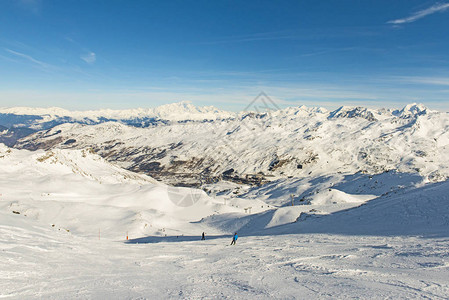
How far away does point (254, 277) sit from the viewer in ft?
42.8

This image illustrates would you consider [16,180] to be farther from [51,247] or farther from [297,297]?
[297,297]

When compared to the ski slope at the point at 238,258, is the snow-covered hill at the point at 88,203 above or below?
below

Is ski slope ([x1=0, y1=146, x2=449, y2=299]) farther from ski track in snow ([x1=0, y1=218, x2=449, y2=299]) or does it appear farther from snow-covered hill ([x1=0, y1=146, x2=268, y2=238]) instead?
snow-covered hill ([x1=0, y1=146, x2=268, y2=238])

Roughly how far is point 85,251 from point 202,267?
9.72 metres

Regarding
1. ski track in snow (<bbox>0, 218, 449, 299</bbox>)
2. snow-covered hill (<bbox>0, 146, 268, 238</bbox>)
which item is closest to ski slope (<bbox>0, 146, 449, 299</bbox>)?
ski track in snow (<bbox>0, 218, 449, 299</bbox>)

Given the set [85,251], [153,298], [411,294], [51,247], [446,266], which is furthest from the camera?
[85,251]

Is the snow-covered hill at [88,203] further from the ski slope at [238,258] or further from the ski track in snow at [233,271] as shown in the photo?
the ski track in snow at [233,271]

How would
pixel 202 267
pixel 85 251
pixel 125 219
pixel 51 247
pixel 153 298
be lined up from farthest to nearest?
pixel 125 219 < pixel 85 251 < pixel 51 247 < pixel 202 267 < pixel 153 298

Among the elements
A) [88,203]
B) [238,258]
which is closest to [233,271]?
[238,258]

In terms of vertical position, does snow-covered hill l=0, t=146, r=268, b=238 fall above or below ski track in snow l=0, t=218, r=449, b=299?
below

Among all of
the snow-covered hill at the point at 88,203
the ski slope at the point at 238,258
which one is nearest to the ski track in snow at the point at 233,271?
the ski slope at the point at 238,258

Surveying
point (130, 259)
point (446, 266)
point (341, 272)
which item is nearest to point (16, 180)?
point (130, 259)

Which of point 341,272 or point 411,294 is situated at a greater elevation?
point 411,294

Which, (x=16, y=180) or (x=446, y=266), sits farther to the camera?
(x=16, y=180)
